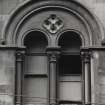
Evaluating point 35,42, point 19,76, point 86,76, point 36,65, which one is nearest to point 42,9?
point 35,42

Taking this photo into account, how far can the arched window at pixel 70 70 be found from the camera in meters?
20.6

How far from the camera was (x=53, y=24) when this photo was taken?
2069 centimetres

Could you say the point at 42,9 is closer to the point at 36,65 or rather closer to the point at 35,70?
the point at 36,65

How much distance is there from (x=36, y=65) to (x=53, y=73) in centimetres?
95

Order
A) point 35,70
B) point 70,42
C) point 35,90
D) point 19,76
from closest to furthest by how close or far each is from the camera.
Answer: point 19,76
point 35,90
point 35,70
point 70,42

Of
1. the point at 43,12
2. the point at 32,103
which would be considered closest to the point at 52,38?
the point at 43,12

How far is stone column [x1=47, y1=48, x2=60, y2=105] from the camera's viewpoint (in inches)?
795

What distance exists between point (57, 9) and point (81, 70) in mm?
2638

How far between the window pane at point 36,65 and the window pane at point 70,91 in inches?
38.6

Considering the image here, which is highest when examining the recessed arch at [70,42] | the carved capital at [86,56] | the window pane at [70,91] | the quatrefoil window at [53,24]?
the quatrefoil window at [53,24]

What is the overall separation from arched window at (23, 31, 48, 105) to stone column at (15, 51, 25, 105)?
14.0 inches

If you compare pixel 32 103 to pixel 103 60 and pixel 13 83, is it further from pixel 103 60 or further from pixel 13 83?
pixel 103 60

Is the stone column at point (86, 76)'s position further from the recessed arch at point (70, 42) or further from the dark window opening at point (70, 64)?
the recessed arch at point (70, 42)

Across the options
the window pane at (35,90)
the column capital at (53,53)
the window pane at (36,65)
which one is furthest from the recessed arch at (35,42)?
the window pane at (35,90)
